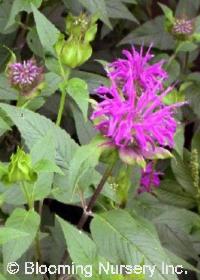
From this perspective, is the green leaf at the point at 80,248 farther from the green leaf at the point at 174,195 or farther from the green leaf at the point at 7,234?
the green leaf at the point at 174,195

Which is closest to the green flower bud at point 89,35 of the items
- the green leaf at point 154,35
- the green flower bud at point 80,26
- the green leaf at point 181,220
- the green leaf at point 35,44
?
the green flower bud at point 80,26

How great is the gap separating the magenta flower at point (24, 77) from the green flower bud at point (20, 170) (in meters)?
0.24

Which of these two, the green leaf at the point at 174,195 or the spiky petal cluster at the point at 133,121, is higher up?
the spiky petal cluster at the point at 133,121

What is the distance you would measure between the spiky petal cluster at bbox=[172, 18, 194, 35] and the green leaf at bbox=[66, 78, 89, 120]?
0.44 meters

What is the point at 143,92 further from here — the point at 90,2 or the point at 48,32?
the point at 90,2

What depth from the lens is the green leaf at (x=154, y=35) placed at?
1437 millimetres

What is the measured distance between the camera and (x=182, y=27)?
1.28 m

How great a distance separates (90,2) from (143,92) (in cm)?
37

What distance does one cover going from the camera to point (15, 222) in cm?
79

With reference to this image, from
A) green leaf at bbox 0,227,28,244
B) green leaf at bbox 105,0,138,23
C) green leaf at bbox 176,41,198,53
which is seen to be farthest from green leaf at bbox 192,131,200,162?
green leaf at bbox 0,227,28,244

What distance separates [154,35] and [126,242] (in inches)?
30.7

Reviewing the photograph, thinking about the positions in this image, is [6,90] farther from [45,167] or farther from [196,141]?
[196,141]

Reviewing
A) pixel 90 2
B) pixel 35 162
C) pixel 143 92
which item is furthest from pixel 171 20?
pixel 35 162

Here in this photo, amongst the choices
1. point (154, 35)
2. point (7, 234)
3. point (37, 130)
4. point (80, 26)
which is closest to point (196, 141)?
point (154, 35)
